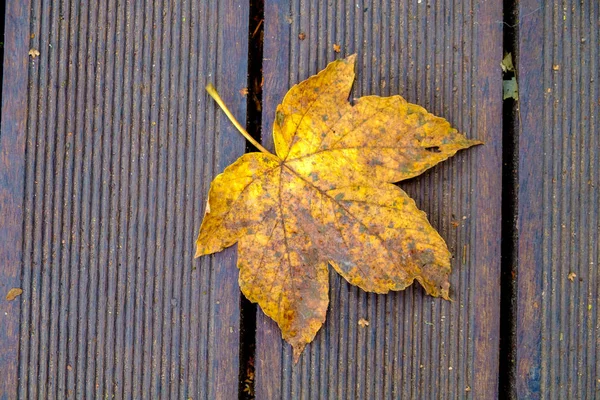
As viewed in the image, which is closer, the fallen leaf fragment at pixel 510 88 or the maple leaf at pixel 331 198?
the maple leaf at pixel 331 198

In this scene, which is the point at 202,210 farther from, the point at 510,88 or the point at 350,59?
the point at 510,88

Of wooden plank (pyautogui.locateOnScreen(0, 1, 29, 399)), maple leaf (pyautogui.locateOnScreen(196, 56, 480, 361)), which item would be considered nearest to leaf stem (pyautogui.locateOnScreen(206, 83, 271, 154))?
maple leaf (pyautogui.locateOnScreen(196, 56, 480, 361))

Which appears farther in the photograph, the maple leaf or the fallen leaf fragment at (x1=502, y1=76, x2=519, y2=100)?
the fallen leaf fragment at (x1=502, y1=76, x2=519, y2=100)

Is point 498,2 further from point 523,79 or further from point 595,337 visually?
point 595,337

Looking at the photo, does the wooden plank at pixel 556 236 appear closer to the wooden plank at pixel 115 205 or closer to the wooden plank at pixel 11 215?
the wooden plank at pixel 115 205

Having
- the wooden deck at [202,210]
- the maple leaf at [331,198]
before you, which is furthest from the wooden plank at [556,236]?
the maple leaf at [331,198]

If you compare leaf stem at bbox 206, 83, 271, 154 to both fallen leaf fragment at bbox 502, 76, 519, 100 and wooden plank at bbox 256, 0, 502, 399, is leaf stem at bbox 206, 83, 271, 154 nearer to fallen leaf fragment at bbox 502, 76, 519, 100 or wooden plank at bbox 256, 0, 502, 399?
wooden plank at bbox 256, 0, 502, 399

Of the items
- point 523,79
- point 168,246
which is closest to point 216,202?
point 168,246
